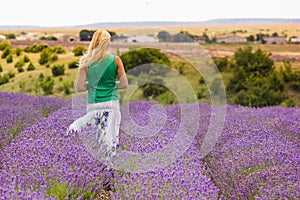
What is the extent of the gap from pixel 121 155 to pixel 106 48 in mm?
999

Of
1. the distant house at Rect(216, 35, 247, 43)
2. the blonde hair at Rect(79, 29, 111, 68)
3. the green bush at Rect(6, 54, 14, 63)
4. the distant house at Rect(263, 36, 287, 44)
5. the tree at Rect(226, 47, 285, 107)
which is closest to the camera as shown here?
the blonde hair at Rect(79, 29, 111, 68)

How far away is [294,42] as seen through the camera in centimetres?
1772

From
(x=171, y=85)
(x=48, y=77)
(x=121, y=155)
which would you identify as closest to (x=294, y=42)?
(x=171, y=85)

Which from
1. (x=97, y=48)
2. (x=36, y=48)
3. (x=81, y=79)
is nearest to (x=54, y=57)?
(x=36, y=48)

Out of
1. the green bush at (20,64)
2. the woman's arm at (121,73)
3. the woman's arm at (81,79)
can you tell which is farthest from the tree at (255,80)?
the green bush at (20,64)

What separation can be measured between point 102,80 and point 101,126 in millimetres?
437

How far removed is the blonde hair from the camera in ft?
14.4

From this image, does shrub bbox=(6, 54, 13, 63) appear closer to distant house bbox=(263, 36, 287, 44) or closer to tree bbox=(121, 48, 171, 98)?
tree bbox=(121, 48, 171, 98)

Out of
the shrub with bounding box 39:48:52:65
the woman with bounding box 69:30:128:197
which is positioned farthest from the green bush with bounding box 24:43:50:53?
the woman with bounding box 69:30:128:197

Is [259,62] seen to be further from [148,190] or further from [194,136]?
[148,190]

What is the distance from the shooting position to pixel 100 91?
4574 mm

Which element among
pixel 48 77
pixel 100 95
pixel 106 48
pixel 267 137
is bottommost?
pixel 48 77

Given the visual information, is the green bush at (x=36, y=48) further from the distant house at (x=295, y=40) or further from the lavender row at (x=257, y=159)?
the lavender row at (x=257, y=159)

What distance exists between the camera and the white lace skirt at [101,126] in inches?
175
